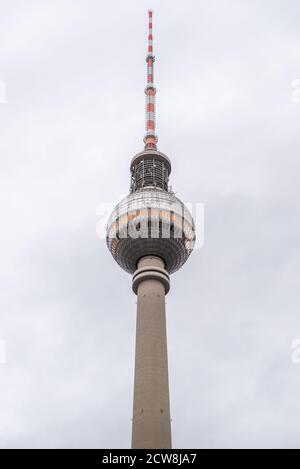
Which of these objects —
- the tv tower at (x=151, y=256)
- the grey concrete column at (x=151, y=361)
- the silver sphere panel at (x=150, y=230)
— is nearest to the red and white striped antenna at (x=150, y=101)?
the tv tower at (x=151, y=256)

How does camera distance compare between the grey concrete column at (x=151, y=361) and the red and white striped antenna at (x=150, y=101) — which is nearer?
the grey concrete column at (x=151, y=361)

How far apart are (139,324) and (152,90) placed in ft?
142

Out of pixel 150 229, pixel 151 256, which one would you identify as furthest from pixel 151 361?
pixel 150 229

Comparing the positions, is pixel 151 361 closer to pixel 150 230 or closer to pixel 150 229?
pixel 150 230

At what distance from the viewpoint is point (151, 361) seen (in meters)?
66.0

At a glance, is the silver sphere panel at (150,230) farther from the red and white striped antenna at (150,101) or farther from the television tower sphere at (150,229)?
the red and white striped antenna at (150,101)

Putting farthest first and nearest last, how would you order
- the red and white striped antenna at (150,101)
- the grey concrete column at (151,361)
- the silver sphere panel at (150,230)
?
the red and white striped antenna at (150,101), the silver sphere panel at (150,230), the grey concrete column at (151,361)

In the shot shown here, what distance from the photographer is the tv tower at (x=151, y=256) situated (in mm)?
62656

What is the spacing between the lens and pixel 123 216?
80.1 meters

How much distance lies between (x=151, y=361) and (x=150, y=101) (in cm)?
4642

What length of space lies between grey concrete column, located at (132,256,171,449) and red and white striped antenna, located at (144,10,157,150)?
77.4 feet
